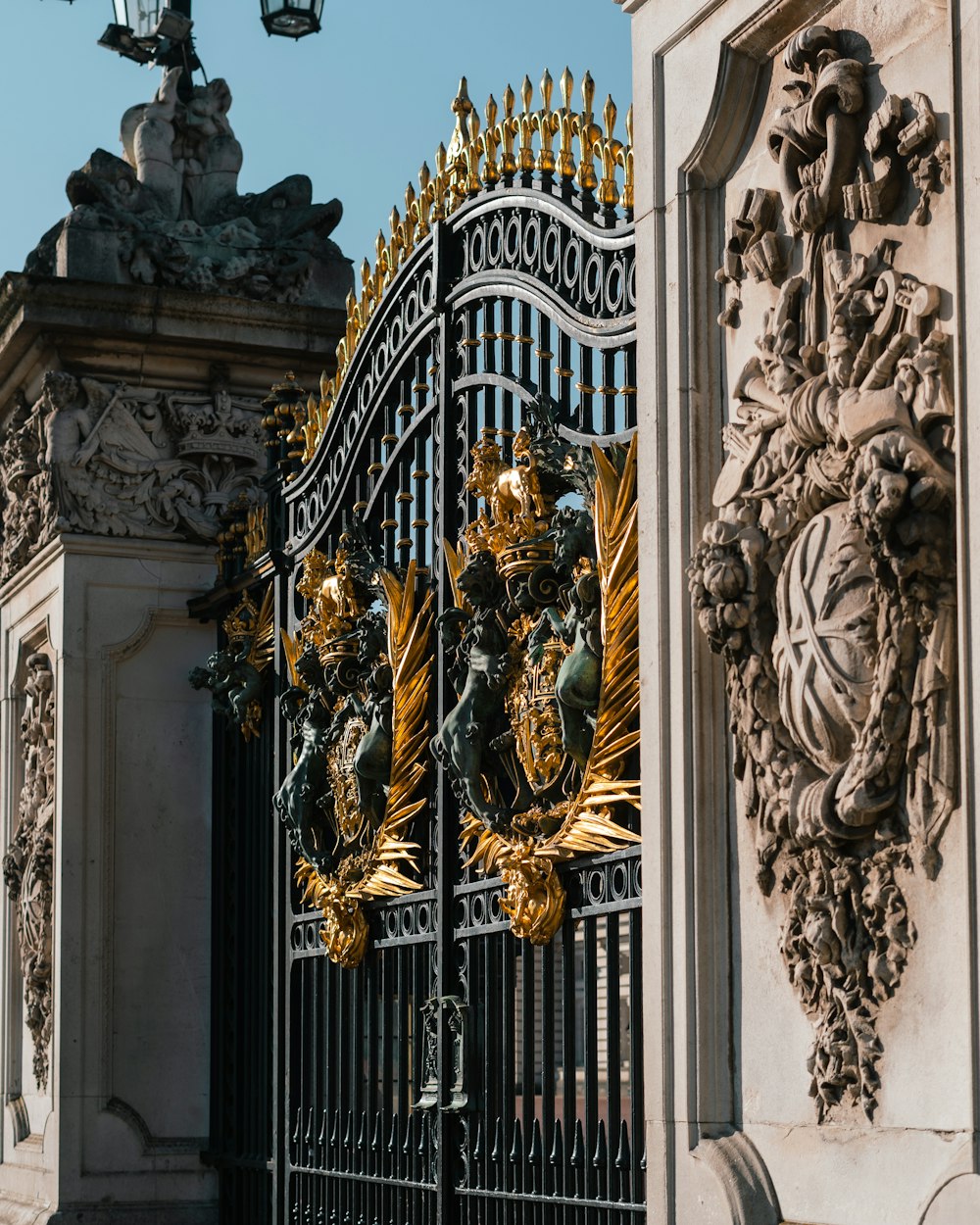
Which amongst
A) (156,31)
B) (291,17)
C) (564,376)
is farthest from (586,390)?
(156,31)

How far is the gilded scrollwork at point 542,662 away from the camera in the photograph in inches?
245

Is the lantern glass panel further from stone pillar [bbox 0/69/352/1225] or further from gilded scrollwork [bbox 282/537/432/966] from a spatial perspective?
gilded scrollwork [bbox 282/537/432/966]

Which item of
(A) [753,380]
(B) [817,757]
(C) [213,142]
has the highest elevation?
(C) [213,142]

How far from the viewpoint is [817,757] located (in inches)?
189

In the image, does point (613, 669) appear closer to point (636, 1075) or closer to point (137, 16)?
point (636, 1075)

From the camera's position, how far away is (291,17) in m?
9.83

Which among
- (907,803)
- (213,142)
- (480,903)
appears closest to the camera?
(907,803)

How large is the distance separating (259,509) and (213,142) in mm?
2096

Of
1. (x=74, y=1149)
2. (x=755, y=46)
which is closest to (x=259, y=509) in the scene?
(x=74, y=1149)

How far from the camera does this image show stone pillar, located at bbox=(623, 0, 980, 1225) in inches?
175

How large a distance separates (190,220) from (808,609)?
6369 millimetres

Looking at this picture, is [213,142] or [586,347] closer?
[586,347]

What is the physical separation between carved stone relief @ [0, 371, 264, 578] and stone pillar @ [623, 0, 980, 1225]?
4.97m

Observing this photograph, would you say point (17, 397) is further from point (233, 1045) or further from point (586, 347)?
point (586, 347)
